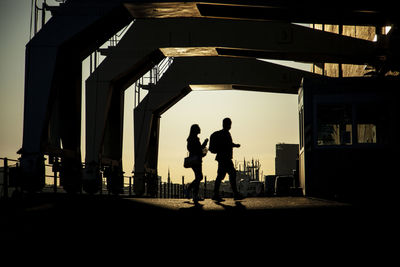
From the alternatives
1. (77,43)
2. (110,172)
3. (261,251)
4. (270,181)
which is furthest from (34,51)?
(270,181)

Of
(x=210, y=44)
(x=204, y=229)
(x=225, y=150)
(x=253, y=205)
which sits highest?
(x=210, y=44)

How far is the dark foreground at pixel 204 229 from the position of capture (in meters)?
6.79

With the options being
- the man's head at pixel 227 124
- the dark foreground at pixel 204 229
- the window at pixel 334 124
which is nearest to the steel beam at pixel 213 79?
the window at pixel 334 124

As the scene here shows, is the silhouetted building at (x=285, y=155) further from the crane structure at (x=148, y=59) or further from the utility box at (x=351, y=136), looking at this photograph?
the utility box at (x=351, y=136)

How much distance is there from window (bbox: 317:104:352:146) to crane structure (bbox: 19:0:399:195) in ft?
12.2

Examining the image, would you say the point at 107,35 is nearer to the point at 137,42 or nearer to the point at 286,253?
the point at 137,42

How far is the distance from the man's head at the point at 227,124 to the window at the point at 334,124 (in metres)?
3.14

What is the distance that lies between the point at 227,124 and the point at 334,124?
3.59 meters

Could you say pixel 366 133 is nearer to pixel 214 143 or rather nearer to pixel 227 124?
pixel 227 124

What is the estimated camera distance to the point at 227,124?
1406 centimetres

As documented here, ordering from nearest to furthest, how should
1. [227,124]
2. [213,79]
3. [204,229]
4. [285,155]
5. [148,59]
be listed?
[204,229], [227,124], [148,59], [213,79], [285,155]

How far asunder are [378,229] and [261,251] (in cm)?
217

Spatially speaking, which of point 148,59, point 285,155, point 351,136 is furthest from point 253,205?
point 285,155

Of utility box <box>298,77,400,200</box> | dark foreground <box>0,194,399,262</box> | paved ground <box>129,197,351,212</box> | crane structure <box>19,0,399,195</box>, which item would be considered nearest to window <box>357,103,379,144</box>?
utility box <box>298,77,400,200</box>
